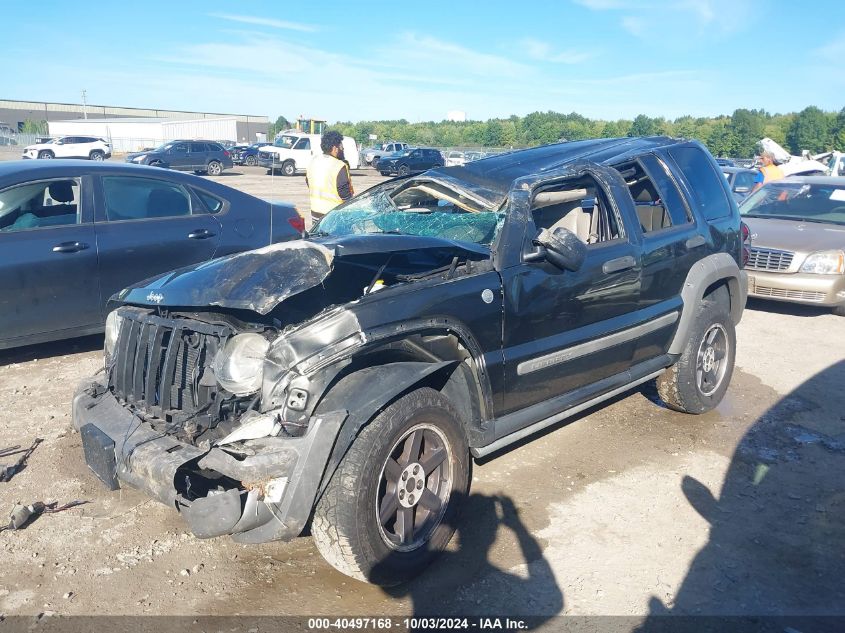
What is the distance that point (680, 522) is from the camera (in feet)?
12.2

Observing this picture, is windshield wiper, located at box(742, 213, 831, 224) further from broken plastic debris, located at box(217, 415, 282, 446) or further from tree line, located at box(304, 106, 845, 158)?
tree line, located at box(304, 106, 845, 158)

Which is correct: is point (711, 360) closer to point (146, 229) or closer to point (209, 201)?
point (209, 201)

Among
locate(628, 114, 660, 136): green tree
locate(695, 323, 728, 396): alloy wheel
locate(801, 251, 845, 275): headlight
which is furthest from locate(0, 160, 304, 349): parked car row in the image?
locate(628, 114, 660, 136): green tree

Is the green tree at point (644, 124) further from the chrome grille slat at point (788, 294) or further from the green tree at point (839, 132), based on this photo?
the chrome grille slat at point (788, 294)

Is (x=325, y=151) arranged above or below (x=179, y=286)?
above

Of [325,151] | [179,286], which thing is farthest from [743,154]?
[179,286]

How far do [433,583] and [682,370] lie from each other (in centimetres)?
265

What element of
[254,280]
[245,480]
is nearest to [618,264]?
[254,280]

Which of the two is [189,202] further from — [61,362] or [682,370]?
[682,370]

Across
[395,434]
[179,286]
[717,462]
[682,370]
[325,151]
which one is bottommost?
[717,462]

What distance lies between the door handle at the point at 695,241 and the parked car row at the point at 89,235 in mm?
3714

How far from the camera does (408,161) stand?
37.0 m

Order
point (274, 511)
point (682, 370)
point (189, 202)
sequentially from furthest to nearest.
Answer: point (189, 202) → point (682, 370) → point (274, 511)

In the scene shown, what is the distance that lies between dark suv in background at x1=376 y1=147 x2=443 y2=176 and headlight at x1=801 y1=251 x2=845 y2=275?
29.7 metres
